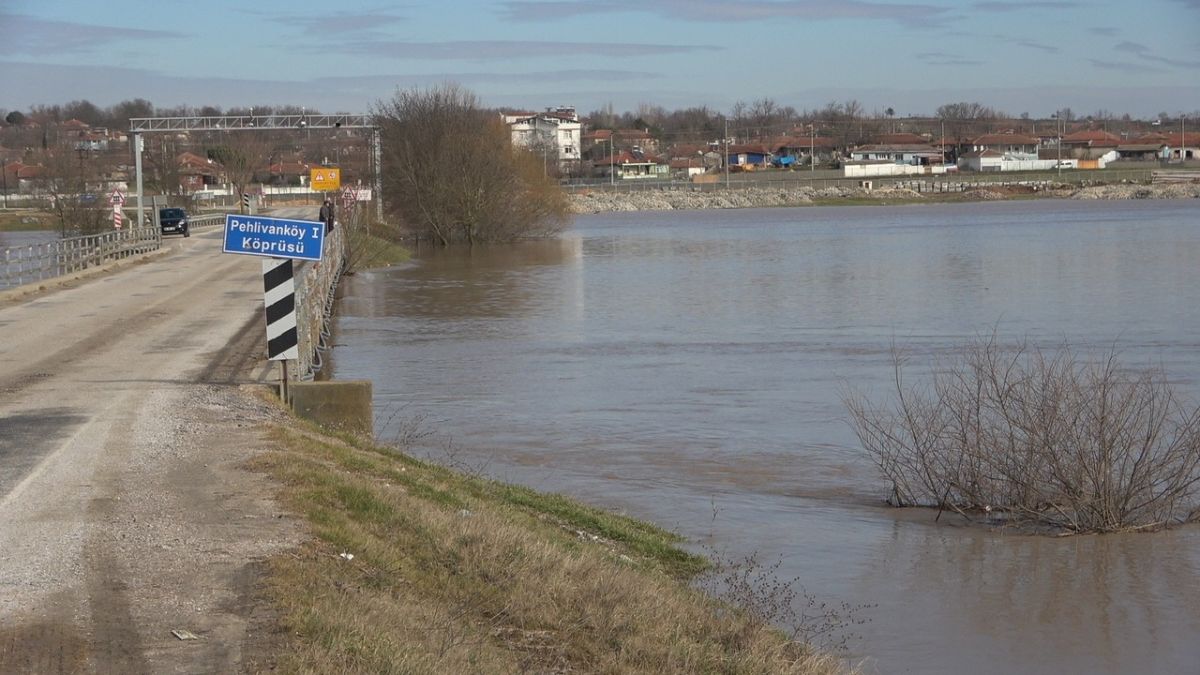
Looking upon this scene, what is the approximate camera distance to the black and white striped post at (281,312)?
15445 mm

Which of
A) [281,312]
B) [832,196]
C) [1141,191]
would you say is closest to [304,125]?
[281,312]

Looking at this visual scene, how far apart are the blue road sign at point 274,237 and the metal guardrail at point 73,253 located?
22.2 metres

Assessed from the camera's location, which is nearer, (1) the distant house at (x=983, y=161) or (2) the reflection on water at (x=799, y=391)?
(2) the reflection on water at (x=799, y=391)

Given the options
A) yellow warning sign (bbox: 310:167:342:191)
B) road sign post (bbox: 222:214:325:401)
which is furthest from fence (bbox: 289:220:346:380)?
yellow warning sign (bbox: 310:167:342:191)

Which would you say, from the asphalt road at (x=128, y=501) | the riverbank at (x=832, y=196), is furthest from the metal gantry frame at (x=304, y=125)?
the riverbank at (x=832, y=196)

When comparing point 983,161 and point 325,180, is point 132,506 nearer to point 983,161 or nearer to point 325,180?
point 325,180

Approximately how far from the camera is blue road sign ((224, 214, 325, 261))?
14.8 m

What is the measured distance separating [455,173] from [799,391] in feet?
168

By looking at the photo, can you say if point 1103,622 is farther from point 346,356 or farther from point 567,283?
point 567,283

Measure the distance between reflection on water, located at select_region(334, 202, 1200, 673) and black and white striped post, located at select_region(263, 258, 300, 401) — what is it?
2740 mm

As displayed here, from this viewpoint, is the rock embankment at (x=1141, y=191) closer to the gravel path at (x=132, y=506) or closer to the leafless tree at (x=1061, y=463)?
the gravel path at (x=132, y=506)

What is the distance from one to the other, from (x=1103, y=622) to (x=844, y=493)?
4819 millimetres

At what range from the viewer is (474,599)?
8078 mm

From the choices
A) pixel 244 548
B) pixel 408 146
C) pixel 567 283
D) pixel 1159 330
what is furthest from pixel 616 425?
pixel 408 146
